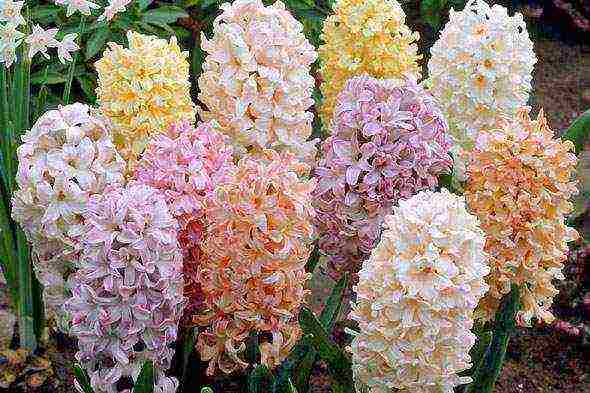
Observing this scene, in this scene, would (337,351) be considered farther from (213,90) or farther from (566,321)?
(566,321)

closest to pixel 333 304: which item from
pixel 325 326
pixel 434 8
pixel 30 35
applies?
pixel 325 326

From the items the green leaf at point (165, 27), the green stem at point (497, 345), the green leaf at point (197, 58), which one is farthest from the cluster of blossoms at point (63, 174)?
the green leaf at point (197, 58)

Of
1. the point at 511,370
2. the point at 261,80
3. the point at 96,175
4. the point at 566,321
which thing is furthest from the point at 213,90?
the point at 566,321

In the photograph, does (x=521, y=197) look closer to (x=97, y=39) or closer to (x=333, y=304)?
(x=333, y=304)

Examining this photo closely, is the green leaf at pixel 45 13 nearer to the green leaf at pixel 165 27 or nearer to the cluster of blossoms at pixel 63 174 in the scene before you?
the green leaf at pixel 165 27

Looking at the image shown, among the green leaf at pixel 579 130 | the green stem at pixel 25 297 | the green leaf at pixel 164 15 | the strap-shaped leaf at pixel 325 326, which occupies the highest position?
the green leaf at pixel 579 130

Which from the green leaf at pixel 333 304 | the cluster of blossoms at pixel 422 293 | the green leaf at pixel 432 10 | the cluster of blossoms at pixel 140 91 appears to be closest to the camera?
the cluster of blossoms at pixel 422 293
